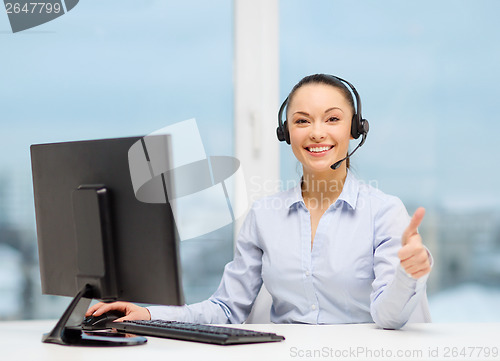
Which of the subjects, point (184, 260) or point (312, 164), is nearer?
point (312, 164)

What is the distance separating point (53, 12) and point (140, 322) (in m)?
1.67

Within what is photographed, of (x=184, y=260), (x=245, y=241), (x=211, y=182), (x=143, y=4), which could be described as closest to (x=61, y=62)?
(x=143, y=4)

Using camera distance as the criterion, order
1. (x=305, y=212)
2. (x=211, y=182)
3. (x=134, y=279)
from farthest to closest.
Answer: (x=211, y=182) → (x=305, y=212) → (x=134, y=279)

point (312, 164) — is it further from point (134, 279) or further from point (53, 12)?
point (53, 12)

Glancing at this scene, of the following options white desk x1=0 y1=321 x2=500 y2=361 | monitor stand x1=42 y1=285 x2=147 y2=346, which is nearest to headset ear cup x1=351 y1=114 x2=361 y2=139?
white desk x1=0 y1=321 x2=500 y2=361

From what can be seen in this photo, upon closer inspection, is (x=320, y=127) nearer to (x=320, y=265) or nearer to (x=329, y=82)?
(x=329, y=82)

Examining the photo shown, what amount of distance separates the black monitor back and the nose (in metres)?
0.73

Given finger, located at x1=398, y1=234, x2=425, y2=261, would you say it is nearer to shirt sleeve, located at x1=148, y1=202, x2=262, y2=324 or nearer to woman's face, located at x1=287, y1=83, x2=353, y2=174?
woman's face, located at x1=287, y1=83, x2=353, y2=174

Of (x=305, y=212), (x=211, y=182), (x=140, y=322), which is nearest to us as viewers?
(x=140, y=322)

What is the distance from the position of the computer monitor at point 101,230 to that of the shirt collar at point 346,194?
739 mm

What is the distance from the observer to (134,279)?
3.84 ft

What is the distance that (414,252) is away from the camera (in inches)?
48.5

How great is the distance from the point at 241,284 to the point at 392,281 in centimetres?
57

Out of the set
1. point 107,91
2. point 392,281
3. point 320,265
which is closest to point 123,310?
point 320,265
